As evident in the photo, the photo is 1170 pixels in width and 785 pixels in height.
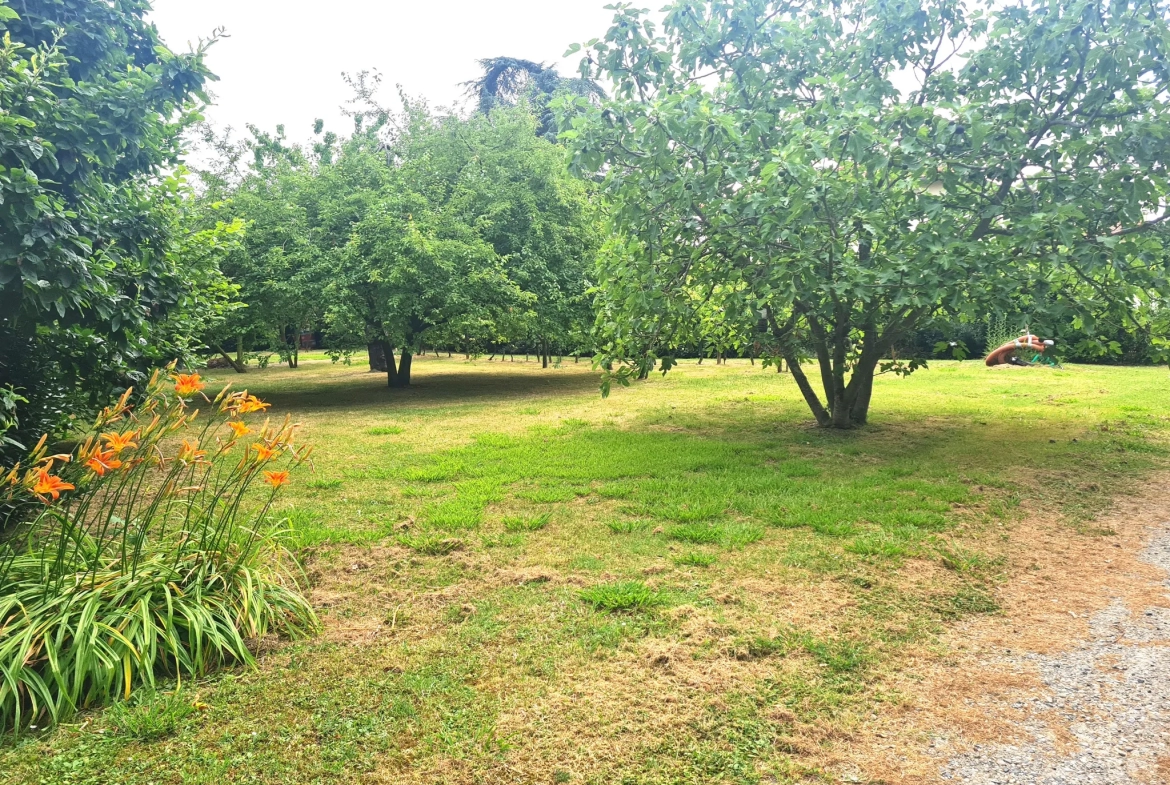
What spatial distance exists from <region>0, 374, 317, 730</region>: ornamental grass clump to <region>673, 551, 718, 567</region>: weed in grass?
189 centimetres

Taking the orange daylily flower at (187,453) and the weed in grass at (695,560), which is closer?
the orange daylily flower at (187,453)

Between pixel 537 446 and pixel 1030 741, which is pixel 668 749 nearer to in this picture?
pixel 1030 741

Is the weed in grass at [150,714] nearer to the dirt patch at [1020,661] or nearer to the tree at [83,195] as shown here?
the tree at [83,195]

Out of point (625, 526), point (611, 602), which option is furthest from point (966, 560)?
point (611, 602)

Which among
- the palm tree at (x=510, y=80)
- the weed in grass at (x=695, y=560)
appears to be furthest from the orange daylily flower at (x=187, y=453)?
Answer: the palm tree at (x=510, y=80)

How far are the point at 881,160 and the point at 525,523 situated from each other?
3952 mm

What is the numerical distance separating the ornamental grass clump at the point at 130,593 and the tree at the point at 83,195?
0.97 metres

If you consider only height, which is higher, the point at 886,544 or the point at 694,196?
the point at 694,196

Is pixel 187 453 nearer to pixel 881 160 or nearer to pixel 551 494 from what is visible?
pixel 551 494

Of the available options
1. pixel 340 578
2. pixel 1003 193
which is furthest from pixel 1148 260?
pixel 340 578

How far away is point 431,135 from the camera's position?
Result: 13.2m

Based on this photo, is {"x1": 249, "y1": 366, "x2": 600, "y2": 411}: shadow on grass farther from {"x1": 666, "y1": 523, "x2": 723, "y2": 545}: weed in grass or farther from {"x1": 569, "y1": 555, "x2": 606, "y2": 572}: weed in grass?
{"x1": 569, "y1": 555, "x2": 606, "y2": 572}: weed in grass

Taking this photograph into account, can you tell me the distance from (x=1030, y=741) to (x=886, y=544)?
5.89 ft

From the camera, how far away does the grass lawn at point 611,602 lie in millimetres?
2033
